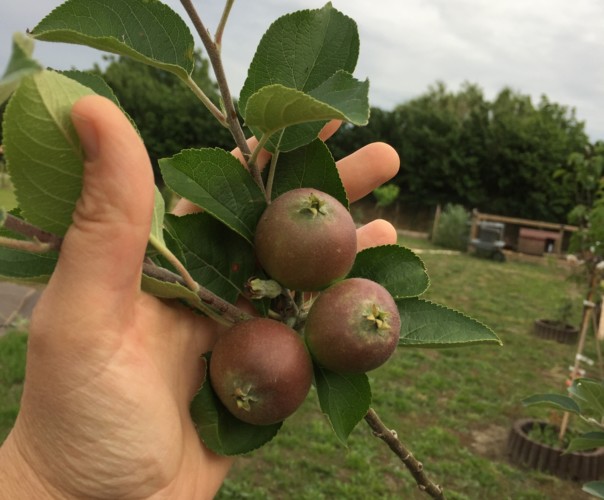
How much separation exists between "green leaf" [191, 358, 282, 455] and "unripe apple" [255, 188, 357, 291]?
237 mm

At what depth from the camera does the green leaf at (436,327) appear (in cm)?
94

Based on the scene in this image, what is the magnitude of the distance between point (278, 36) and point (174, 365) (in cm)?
59

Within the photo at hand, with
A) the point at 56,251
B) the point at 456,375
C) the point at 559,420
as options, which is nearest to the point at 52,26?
the point at 56,251

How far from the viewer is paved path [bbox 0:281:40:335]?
589cm

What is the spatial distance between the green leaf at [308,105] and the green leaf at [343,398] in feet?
1.27

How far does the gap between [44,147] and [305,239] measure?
1.16ft

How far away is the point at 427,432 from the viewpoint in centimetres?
471

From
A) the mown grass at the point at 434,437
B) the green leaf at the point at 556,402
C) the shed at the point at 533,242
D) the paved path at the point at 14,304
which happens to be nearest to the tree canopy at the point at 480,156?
the shed at the point at 533,242

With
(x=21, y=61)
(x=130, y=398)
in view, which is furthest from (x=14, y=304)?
A: (x=21, y=61)

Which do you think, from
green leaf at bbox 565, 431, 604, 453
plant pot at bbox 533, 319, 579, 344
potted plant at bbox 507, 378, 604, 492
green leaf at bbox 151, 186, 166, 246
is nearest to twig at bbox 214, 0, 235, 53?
green leaf at bbox 151, 186, 166, 246

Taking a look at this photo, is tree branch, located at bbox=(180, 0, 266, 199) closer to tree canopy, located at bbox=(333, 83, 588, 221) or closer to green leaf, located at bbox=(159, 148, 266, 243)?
green leaf, located at bbox=(159, 148, 266, 243)

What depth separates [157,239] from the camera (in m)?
0.81

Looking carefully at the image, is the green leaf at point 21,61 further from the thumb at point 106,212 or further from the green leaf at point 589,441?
the green leaf at point 589,441

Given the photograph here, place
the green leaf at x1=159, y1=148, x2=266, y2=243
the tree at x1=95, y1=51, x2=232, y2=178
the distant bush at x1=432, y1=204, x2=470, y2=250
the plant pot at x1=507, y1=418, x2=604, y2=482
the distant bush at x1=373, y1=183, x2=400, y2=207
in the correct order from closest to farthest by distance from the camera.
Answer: the green leaf at x1=159, y1=148, x2=266, y2=243, the plant pot at x1=507, y1=418, x2=604, y2=482, the distant bush at x1=432, y1=204, x2=470, y2=250, the distant bush at x1=373, y1=183, x2=400, y2=207, the tree at x1=95, y1=51, x2=232, y2=178
